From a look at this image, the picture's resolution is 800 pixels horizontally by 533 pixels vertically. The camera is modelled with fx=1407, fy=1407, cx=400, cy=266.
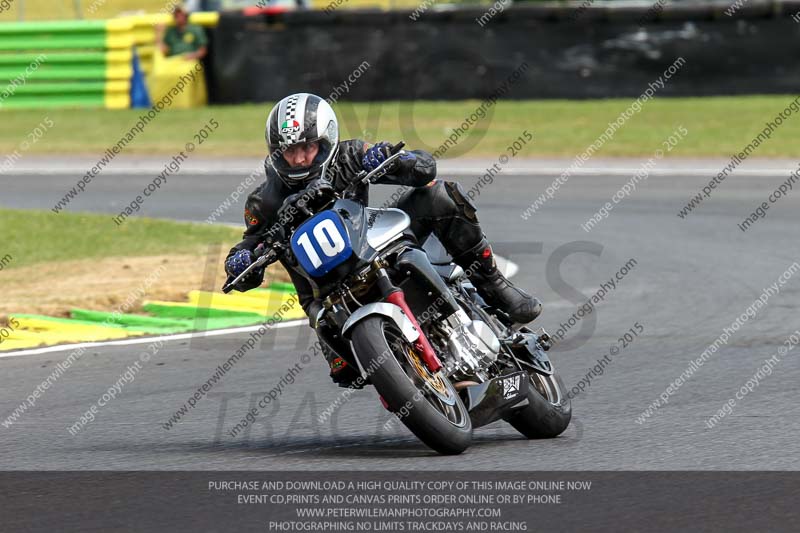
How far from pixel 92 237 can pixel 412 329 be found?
8.47 metres

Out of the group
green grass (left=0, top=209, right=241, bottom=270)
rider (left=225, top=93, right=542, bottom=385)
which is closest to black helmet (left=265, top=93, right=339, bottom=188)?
rider (left=225, top=93, right=542, bottom=385)

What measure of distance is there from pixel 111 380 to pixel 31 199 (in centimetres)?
939

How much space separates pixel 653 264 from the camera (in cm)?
1223

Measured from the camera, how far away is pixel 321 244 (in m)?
6.00

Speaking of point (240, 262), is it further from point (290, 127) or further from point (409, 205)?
point (409, 205)

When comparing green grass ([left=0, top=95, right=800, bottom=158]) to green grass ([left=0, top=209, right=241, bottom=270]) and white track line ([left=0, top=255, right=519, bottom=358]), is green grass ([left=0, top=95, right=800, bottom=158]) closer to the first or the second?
green grass ([left=0, top=209, right=241, bottom=270])

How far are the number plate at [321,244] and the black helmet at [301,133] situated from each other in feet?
1.31

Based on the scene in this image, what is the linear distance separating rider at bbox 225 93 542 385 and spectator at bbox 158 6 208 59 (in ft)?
58.3

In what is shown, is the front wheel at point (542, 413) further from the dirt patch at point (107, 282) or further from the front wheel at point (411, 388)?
the dirt patch at point (107, 282)

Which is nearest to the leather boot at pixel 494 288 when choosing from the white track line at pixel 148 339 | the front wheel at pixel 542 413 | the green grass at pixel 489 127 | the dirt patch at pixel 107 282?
the front wheel at pixel 542 413

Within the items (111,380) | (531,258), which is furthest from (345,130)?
(111,380)

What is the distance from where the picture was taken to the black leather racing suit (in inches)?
253

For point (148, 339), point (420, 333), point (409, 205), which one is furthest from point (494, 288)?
point (148, 339)
